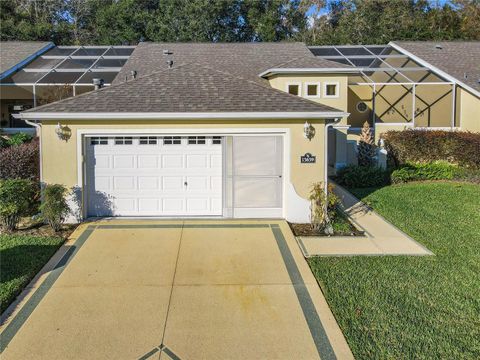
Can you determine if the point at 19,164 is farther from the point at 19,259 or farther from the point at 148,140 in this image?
the point at 19,259

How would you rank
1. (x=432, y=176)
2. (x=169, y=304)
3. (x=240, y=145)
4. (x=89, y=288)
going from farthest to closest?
(x=432, y=176) < (x=240, y=145) < (x=89, y=288) < (x=169, y=304)

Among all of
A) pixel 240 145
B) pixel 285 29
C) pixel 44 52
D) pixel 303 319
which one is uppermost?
pixel 285 29

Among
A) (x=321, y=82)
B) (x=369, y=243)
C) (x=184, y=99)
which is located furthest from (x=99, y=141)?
(x=321, y=82)

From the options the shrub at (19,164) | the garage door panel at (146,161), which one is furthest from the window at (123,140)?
the shrub at (19,164)

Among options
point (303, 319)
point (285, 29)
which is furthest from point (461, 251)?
point (285, 29)

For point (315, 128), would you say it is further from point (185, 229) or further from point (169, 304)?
point (169, 304)

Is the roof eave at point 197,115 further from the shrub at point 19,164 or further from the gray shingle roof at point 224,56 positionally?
the gray shingle roof at point 224,56
